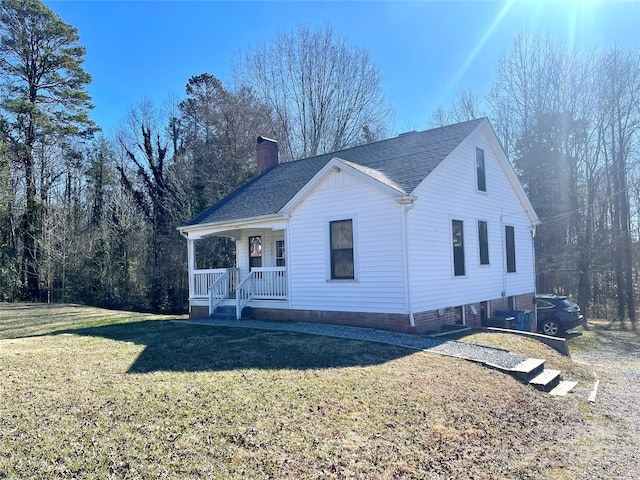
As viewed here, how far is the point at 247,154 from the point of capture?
26.8 metres

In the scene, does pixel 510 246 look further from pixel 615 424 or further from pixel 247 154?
pixel 247 154

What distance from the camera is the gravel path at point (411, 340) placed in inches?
331

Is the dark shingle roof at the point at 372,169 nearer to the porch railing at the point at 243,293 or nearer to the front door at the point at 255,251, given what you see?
the front door at the point at 255,251

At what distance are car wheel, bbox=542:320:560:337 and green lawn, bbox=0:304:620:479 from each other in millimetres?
10024

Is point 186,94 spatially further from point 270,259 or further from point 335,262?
point 335,262

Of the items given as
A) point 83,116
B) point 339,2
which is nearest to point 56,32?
point 83,116

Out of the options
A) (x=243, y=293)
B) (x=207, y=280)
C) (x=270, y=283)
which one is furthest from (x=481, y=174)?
(x=207, y=280)

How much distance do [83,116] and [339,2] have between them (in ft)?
63.1

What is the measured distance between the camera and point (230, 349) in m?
8.47

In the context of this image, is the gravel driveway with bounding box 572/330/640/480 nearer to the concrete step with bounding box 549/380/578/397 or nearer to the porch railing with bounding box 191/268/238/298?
the concrete step with bounding box 549/380/578/397

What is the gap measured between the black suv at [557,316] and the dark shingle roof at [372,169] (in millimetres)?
7564

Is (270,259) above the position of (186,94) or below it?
below

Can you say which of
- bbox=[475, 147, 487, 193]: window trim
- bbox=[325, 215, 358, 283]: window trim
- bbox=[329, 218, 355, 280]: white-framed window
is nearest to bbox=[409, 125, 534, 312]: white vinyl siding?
bbox=[475, 147, 487, 193]: window trim

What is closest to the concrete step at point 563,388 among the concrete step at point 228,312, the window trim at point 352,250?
the window trim at point 352,250
